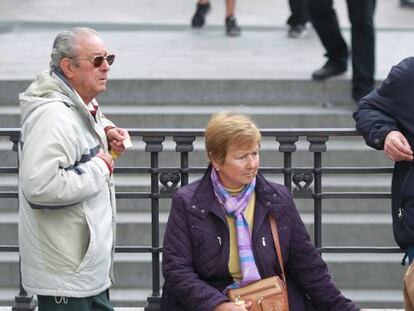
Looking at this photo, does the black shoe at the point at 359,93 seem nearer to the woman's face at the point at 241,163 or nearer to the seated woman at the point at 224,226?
Answer: the seated woman at the point at 224,226

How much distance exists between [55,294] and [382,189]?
168 inches

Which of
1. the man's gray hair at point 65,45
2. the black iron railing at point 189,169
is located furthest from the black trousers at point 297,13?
the man's gray hair at point 65,45

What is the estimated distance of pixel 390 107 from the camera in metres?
5.41

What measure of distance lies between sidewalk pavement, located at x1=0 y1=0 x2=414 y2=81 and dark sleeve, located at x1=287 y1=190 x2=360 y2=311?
4.73m

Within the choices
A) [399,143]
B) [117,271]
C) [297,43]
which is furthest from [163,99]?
[399,143]

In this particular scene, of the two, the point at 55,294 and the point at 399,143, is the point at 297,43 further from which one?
the point at 55,294

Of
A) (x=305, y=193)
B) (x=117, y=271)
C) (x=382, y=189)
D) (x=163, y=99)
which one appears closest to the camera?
(x=305, y=193)

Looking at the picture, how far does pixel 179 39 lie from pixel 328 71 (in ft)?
10.5

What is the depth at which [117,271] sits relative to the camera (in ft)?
26.2

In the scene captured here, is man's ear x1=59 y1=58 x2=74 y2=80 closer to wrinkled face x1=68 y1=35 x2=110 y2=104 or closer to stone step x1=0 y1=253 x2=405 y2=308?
wrinkled face x1=68 y1=35 x2=110 y2=104

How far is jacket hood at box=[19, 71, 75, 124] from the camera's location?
474 centimetres

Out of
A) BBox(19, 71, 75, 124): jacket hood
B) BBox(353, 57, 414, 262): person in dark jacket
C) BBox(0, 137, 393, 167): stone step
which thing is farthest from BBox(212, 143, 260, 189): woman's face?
BBox(0, 137, 393, 167): stone step

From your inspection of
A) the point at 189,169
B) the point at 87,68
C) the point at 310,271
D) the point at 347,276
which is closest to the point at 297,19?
the point at 347,276

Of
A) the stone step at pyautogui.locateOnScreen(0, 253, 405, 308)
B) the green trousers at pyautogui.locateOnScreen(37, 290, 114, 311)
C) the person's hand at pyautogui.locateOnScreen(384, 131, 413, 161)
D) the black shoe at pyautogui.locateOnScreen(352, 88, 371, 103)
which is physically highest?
the person's hand at pyautogui.locateOnScreen(384, 131, 413, 161)
